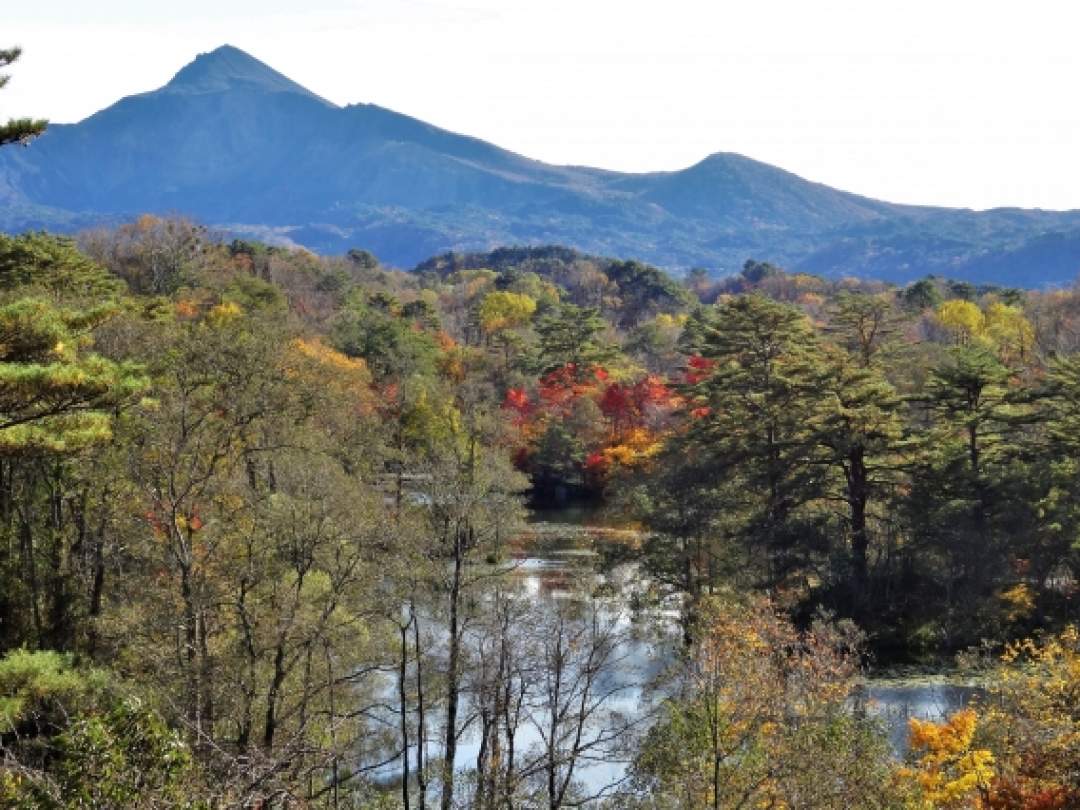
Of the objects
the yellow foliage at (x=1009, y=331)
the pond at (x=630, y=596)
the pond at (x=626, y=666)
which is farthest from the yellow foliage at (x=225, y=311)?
the yellow foliage at (x=1009, y=331)

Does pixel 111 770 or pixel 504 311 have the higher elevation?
pixel 504 311

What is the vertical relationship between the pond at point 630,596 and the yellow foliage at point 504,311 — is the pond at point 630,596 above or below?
below

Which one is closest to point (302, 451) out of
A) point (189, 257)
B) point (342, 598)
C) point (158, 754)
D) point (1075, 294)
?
point (342, 598)

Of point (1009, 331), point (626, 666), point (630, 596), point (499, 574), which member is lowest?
point (626, 666)

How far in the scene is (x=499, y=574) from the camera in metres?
25.0

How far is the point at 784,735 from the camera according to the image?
16406 mm

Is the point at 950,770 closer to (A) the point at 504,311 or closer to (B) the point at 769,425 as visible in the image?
(B) the point at 769,425

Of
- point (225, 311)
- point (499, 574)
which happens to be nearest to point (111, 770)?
point (499, 574)

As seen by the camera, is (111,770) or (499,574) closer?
(111,770)

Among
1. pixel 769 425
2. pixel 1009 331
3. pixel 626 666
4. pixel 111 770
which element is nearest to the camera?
pixel 111 770

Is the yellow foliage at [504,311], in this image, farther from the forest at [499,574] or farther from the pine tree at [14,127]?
the pine tree at [14,127]

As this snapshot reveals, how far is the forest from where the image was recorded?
1425cm

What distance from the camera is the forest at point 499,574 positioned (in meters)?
14.2

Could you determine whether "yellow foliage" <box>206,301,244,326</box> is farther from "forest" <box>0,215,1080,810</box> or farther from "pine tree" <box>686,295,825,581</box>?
"pine tree" <box>686,295,825,581</box>
